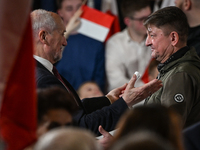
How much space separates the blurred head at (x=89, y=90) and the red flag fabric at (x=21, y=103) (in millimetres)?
2724

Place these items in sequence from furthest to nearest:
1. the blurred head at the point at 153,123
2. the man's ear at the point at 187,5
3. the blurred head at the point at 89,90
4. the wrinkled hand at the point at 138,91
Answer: the blurred head at the point at 89,90
the man's ear at the point at 187,5
the wrinkled hand at the point at 138,91
the blurred head at the point at 153,123

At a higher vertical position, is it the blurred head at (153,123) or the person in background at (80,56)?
the blurred head at (153,123)

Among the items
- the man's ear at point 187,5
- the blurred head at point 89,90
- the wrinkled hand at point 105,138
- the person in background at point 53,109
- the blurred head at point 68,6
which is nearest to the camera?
the person in background at point 53,109

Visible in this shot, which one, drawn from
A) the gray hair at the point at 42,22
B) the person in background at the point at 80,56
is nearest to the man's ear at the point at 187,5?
the person in background at the point at 80,56

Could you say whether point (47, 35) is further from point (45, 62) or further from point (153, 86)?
point (153, 86)

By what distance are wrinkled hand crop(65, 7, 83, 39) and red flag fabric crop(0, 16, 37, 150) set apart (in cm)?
321

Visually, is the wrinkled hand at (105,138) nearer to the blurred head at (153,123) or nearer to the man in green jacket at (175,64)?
the man in green jacket at (175,64)

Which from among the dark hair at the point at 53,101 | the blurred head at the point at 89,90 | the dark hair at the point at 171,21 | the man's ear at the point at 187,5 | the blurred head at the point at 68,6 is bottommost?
the blurred head at the point at 89,90

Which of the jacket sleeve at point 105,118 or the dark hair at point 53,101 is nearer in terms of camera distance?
the dark hair at point 53,101

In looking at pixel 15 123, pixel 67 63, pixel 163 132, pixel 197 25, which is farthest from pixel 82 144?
pixel 67 63

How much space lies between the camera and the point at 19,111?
1801 millimetres

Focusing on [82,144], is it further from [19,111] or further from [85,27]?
[85,27]

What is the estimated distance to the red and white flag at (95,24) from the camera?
5238 millimetres

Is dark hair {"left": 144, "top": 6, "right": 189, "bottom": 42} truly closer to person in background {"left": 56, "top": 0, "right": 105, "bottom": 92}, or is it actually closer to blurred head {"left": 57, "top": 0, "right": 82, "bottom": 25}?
→ person in background {"left": 56, "top": 0, "right": 105, "bottom": 92}
